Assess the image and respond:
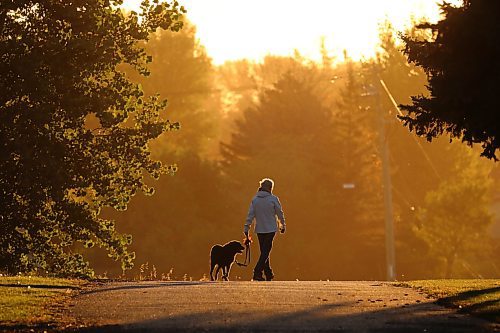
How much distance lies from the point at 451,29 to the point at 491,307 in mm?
4734

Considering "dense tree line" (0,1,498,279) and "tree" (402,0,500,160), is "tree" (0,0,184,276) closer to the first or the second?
"dense tree line" (0,1,498,279)

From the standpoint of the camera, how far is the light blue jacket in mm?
25703

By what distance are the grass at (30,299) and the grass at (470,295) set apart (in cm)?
562

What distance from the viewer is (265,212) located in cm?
2570

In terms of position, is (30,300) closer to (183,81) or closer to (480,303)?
(480,303)

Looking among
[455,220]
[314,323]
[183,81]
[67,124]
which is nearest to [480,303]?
[314,323]

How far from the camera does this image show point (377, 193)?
81.4 meters

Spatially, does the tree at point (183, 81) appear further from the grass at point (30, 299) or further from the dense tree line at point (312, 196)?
the grass at point (30, 299)

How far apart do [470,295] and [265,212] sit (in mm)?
6836

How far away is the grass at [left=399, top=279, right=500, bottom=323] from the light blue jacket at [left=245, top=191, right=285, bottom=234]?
11.3ft

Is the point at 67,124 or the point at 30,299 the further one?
the point at 67,124

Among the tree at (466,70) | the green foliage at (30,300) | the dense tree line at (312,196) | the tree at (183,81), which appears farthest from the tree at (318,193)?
the tree at (466,70)

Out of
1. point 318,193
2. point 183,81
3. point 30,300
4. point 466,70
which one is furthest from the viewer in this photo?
point 183,81

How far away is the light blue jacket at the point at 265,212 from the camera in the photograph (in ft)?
84.3
